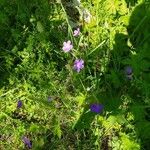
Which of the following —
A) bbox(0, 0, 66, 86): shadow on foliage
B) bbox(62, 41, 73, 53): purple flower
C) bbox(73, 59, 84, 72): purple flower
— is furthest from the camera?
bbox(0, 0, 66, 86): shadow on foliage

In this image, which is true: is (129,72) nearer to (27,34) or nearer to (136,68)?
(136,68)

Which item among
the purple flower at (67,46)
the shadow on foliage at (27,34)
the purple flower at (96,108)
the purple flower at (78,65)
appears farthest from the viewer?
the shadow on foliage at (27,34)

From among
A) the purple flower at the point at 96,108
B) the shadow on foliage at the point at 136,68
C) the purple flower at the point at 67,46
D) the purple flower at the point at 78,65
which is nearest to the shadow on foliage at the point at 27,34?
the purple flower at the point at 67,46

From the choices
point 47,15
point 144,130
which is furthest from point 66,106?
point 47,15

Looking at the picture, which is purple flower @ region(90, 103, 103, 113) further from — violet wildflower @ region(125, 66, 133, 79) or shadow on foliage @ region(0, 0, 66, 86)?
shadow on foliage @ region(0, 0, 66, 86)

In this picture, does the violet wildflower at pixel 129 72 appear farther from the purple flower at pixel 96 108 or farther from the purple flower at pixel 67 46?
the purple flower at pixel 67 46

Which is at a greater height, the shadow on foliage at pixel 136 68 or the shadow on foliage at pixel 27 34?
the shadow on foliage at pixel 27 34

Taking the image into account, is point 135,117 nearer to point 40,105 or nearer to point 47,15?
point 40,105

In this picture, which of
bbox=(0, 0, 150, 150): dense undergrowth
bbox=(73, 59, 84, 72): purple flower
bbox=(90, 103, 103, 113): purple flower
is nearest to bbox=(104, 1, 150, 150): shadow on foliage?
bbox=(0, 0, 150, 150): dense undergrowth

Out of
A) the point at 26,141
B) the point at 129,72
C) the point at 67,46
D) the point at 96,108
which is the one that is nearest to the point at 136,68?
the point at 129,72
